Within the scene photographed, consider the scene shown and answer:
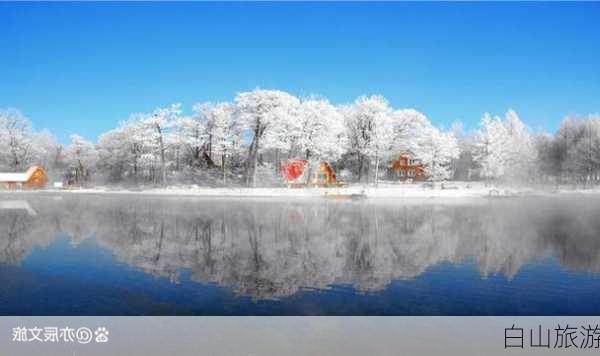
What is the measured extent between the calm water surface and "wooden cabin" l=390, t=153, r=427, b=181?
26.5 m

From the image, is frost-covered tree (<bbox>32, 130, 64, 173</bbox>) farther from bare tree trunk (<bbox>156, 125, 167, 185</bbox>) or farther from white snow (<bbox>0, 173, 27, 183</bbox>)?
bare tree trunk (<bbox>156, 125, 167, 185</bbox>)

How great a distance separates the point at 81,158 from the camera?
36062 mm

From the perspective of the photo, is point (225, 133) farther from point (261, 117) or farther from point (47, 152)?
point (47, 152)

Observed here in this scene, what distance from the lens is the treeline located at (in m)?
37.2

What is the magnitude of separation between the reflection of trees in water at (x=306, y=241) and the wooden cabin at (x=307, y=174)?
49.6ft

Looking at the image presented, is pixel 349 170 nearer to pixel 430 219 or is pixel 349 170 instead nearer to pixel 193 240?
pixel 430 219

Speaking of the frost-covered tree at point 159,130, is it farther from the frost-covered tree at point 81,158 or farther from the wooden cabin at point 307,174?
the wooden cabin at point 307,174

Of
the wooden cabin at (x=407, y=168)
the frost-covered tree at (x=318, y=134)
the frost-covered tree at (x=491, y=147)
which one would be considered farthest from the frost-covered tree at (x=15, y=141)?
the frost-covered tree at (x=491, y=147)

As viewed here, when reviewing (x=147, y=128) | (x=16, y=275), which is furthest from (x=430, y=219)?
(x=147, y=128)

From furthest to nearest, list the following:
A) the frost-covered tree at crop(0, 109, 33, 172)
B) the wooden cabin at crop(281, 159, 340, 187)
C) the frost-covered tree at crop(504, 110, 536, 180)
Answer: the frost-covered tree at crop(504, 110, 536, 180)
the wooden cabin at crop(281, 159, 340, 187)
the frost-covered tree at crop(0, 109, 33, 172)

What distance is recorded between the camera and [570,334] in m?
5.00

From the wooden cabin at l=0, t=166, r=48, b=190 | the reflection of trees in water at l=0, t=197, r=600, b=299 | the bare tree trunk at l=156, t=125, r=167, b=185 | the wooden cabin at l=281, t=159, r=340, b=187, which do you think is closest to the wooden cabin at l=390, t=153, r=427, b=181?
the wooden cabin at l=281, t=159, r=340, b=187

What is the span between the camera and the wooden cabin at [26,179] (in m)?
23.6

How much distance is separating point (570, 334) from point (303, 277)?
14.6ft
